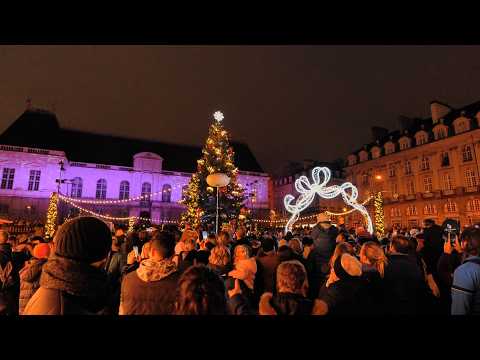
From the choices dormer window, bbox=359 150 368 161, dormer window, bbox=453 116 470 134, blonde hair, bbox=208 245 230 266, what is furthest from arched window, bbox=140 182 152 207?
dormer window, bbox=453 116 470 134

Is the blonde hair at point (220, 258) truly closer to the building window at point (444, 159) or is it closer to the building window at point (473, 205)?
the building window at point (473, 205)

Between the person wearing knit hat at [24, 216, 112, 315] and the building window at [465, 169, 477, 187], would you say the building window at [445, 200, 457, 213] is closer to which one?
the building window at [465, 169, 477, 187]

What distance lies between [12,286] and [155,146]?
46.8 meters

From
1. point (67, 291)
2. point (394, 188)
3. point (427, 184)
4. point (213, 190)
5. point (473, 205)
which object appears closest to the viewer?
point (67, 291)

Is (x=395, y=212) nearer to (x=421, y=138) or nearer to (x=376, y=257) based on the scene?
(x=421, y=138)

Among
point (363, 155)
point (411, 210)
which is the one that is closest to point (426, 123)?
point (363, 155)

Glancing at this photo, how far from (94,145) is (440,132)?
46498 mm

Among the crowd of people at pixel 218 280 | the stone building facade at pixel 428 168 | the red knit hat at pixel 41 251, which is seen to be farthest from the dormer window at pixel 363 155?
the red knit hat at pixel 41 251

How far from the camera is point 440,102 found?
39.4m

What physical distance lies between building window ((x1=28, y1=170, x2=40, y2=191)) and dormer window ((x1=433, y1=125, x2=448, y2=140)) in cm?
4814

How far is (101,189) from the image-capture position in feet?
135

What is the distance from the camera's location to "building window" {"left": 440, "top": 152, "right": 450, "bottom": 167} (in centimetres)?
3541
